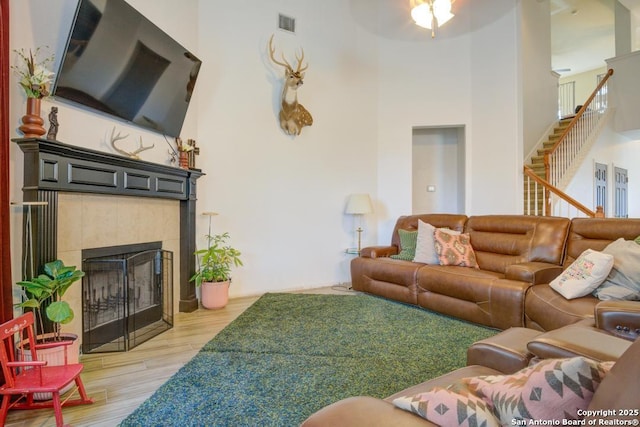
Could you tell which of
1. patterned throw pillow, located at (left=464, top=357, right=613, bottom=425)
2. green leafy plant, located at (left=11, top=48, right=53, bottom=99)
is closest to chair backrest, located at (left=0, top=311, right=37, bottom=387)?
green leafy plant, located at (left=11, top=48, right=53, bottom=99)

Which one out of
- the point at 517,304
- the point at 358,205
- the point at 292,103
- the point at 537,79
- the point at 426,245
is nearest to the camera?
the point at 517,304

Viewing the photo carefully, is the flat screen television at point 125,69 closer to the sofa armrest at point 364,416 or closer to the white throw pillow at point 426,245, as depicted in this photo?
the sofa armrest at point 364,416

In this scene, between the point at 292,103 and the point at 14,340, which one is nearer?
the point at 14,340

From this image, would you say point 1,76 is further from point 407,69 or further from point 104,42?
point 407,69

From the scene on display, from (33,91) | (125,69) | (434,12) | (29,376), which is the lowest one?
(29,376)

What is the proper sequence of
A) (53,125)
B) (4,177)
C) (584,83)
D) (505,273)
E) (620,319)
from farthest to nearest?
(584,83) < (505,273) < (53,125) < (4,177) < (620,319)

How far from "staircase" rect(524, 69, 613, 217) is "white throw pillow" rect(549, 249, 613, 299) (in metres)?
2.28

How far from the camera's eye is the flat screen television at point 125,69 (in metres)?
2.25

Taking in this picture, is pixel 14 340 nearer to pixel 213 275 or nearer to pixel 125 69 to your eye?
pixel 213 275

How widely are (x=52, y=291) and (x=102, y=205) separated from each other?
88 cm

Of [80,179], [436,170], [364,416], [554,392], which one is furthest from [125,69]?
[436,170]

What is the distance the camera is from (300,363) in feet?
7.43

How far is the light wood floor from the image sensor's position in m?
1.72

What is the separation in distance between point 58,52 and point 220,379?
239 cm
